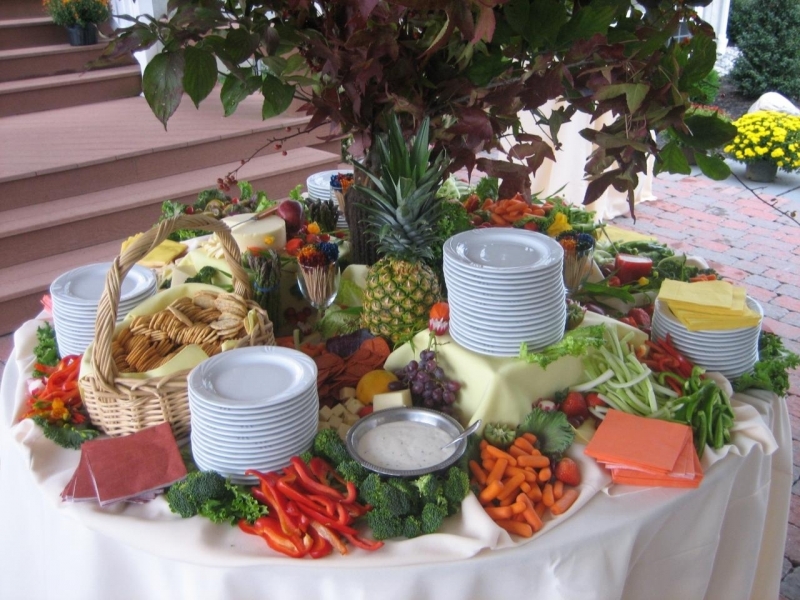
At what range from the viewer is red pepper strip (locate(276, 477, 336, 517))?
4.42 ft

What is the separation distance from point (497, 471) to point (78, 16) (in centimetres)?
612

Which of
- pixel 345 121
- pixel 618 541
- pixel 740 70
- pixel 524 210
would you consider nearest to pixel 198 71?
pixel 345 121

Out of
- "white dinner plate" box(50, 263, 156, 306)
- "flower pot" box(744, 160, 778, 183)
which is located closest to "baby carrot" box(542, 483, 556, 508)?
"white dinner plate" box(50, 263, 156, 306)

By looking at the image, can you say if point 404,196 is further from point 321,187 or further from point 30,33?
point 30,33

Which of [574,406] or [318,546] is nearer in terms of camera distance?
[318,546]

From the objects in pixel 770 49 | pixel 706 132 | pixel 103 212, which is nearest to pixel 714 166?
pixel 706 132

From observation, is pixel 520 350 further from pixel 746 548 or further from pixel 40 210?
pixel 40 210

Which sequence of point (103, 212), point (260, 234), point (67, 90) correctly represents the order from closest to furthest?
point (260, 234), point (103, 212), point (67, 90)

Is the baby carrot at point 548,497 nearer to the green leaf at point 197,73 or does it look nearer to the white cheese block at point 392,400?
the white cheese block at point 392,400

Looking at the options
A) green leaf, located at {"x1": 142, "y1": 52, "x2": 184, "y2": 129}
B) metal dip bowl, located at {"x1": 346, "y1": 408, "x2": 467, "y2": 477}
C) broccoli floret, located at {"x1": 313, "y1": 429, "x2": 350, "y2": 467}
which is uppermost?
green leaf, located at {"x1": 142, "y1": 52, "x2": 184, "y2": 129}

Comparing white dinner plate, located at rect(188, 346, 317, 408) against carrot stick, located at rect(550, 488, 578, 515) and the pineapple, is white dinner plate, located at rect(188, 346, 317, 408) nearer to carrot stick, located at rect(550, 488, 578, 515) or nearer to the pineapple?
the pineapple

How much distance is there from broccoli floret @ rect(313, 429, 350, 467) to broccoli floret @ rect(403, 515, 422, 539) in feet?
0.60

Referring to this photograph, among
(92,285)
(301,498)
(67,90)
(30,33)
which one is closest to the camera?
(301,498)

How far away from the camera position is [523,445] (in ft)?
5.01
